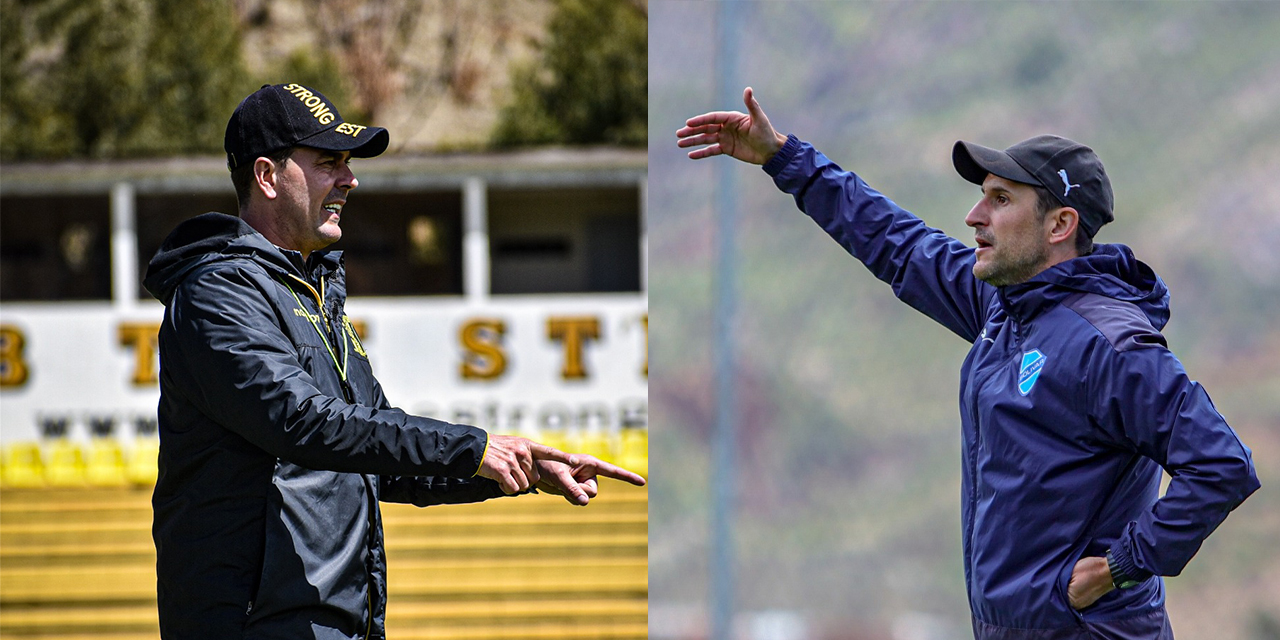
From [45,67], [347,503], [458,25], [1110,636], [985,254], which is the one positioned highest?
[458,25]

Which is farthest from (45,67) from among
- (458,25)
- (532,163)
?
(532,163)

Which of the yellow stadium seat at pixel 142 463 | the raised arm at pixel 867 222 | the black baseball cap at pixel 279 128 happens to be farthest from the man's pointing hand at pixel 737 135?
the yellow stadium seat at pixel 142 463

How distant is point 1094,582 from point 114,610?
5.28m

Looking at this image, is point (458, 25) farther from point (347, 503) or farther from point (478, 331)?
point (347, 503)

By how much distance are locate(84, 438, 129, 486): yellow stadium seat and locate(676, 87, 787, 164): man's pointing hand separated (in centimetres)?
889

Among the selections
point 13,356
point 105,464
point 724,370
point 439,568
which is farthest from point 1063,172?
point 13,356

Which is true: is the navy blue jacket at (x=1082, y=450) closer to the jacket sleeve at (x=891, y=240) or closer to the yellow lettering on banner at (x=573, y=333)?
the jacket sleeve at (x=891, y=240)

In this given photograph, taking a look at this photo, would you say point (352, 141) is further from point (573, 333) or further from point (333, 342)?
point (573, 333)

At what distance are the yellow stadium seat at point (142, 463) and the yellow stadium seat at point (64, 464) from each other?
1.25 feet

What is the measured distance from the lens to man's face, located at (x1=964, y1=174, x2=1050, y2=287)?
1.86m

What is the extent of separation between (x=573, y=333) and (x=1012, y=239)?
31.7ft

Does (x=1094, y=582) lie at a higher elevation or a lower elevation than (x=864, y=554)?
higher

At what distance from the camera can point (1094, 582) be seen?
172 cm

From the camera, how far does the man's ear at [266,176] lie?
6.22 feet
